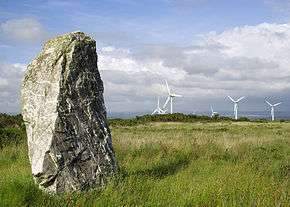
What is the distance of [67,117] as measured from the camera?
36.0ft

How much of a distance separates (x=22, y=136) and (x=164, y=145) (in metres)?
7.84

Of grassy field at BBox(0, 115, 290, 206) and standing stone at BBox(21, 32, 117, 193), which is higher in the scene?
standing stone at BBox(21, 32, 117, 193)

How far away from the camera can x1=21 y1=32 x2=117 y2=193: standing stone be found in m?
10.5

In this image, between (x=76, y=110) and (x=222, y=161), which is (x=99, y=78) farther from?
(x=222, y=161)

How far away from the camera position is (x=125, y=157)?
15.7 m

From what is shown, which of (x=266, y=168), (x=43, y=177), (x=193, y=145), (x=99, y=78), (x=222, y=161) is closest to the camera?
(x=43, y=177)

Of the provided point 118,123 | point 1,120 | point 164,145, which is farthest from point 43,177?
point 118,123

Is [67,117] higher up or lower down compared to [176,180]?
higher up

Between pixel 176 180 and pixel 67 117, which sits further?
pixel 176 180

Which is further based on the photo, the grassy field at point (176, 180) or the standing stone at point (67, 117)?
the standing stone at point (67, 117)

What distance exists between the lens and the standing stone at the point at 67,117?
10.5 metres

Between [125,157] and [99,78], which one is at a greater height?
[99,78]

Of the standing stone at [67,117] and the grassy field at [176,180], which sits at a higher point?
the standing stone at [67,117]

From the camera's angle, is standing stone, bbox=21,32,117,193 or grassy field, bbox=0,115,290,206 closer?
grassy field, bbox=0,115,290,206
